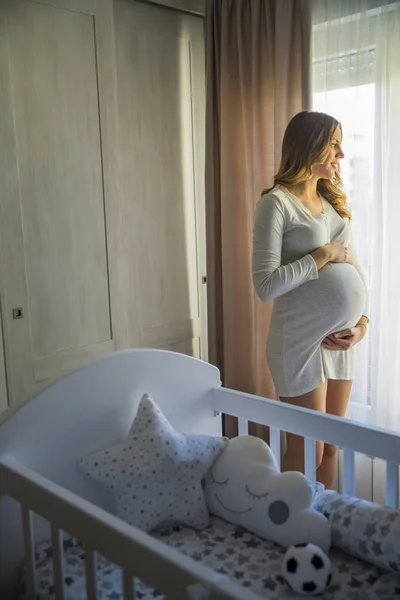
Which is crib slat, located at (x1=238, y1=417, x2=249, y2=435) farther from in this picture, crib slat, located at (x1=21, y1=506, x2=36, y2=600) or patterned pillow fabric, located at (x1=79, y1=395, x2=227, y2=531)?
crib slat, located at (x1=21, y1=506, x2=36, y2=600)

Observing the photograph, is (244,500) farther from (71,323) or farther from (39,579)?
(71,323)

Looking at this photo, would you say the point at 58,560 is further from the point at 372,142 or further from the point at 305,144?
the point at 372,142

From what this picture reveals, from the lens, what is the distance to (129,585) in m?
1.12

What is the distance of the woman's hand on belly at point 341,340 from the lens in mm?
1982

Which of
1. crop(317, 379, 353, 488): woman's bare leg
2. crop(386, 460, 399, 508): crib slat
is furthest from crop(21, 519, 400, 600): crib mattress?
crop(317, 379, 353, 488): woman's bare leg

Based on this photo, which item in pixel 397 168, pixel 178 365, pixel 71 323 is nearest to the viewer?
pixel 178 365

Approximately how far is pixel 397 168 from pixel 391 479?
108 centimetres

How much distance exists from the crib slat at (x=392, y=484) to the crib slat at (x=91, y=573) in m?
0.73

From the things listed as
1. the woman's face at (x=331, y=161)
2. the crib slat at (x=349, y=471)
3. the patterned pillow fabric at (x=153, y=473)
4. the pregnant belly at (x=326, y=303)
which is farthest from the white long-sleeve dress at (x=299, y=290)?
the patterned pillow fabric at (x=153, y=473)

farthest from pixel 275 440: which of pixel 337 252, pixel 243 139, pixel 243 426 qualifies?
pixel 243 139

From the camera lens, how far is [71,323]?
2324 millimetres

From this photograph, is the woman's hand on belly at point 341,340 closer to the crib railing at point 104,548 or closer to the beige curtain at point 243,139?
the beige curtain at point 243,139

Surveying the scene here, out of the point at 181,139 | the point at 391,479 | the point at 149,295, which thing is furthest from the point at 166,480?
the point at 181,139

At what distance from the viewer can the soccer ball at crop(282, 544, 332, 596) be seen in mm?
1271
